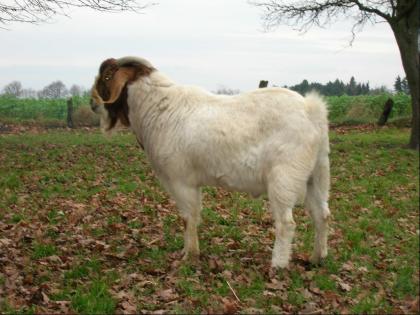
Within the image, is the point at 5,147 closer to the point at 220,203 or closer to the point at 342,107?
the point at 220,203

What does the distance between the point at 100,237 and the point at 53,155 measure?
29.2 feet

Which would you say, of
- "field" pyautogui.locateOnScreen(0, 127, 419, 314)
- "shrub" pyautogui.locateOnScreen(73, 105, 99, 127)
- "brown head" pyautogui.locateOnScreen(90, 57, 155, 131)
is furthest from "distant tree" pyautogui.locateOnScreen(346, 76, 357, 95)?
"brown head" pyautogui.locateOnScreen(90, 57, 155, 131)

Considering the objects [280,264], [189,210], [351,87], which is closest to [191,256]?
[189,210]

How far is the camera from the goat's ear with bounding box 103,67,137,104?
657 centimetres

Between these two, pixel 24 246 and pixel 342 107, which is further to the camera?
pixel 342 107

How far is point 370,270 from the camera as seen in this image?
604 centimetres

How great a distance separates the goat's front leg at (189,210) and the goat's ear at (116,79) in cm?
136

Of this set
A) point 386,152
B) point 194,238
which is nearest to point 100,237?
point 194,238

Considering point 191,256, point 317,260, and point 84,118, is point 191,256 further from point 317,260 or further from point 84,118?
point 84,118

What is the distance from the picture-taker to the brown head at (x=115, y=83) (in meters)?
6.59

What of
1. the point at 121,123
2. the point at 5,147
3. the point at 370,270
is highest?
the point at 121,123

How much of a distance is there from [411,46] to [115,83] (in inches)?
500

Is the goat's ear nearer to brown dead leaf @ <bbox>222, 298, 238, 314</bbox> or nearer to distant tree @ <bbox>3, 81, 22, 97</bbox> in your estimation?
brown dead leaf @ <bbox>222, 298, 238, 314</bbox>

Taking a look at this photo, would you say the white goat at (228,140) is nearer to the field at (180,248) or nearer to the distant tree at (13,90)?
the field at (180,248)
